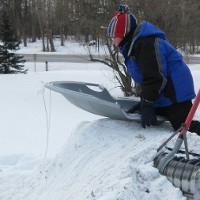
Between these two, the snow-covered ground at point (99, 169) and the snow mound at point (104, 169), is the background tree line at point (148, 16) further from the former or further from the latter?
the snow mound at point (104, 169)

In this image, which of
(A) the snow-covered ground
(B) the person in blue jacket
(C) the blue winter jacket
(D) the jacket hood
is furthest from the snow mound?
(D) the jacket hood

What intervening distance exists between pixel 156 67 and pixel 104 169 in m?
0.87

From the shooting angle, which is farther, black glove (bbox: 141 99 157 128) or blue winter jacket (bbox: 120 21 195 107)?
black glove (bbox: 141 99 157 128)

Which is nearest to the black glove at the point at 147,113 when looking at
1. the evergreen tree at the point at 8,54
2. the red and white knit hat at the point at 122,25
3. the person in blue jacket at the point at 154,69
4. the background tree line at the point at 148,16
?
the person in blue jacket at the point at 154,69

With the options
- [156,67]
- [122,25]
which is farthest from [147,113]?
[122,25]

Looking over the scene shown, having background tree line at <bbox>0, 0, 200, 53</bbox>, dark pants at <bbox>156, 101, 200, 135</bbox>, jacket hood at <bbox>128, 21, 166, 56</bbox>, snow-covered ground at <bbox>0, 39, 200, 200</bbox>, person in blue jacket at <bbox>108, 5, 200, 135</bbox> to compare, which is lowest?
snow-covered ground at <bbox>0, 39, 200, 200</bbox>

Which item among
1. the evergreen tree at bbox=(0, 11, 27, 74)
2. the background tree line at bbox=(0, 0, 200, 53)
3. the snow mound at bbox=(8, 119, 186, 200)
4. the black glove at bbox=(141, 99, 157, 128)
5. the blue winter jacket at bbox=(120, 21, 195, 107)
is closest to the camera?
the snow mound at bbox=(8, 119, 186, 200)

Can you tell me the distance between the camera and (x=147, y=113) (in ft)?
10.9

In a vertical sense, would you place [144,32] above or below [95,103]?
above

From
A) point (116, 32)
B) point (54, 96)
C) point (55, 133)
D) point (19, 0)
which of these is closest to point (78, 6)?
point (54, 96)

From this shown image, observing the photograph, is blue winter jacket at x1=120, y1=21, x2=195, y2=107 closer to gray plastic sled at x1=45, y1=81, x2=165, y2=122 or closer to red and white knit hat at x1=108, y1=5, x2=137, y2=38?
red and white knit hat at x1=108, y1=5, x2=137, y2=38

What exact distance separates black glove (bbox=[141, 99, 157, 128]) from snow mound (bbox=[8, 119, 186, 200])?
0.10 metres

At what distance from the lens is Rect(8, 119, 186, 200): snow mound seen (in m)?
2.61

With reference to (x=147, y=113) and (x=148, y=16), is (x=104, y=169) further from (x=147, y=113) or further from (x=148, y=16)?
(x=148, y=16)
